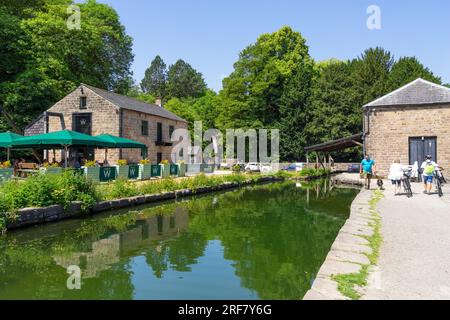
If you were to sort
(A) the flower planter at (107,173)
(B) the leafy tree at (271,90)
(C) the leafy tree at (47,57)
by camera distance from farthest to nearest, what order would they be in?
(B) the leafy tree at (271,90)
(C) the leafy tree at (47,57)
(A) the flower planter at (107,173)

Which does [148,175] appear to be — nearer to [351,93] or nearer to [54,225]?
[54,225]

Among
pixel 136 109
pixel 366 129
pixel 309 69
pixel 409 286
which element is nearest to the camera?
pixel 409 286

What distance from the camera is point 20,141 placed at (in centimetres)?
1714

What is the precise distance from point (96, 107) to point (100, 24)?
15.2m

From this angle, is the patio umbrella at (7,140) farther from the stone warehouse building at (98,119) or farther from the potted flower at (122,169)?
the stone warehouse building at (98,119)

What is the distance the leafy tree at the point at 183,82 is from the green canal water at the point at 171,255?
201 feet

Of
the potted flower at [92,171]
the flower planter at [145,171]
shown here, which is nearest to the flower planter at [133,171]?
the flower planter at [145,171]

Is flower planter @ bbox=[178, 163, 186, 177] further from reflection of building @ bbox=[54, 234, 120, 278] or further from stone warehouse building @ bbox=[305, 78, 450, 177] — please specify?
reflection of building @ bbox=[54, 234, 120, 278]

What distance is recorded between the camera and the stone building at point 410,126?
21578 millimetres

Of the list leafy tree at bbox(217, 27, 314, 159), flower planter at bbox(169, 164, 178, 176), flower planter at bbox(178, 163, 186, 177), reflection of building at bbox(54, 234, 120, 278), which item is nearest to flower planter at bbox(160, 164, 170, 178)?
flower planter at bbox(169, 164, 178, 176)

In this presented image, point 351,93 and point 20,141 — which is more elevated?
point 351,93

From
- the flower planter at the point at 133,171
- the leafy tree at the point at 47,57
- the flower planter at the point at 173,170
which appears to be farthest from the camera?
the leafy tree at the point at 47,57

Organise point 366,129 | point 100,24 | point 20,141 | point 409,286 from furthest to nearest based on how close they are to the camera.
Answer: point 100,24 → point 366,129 → point 20,141 → point 409,286
